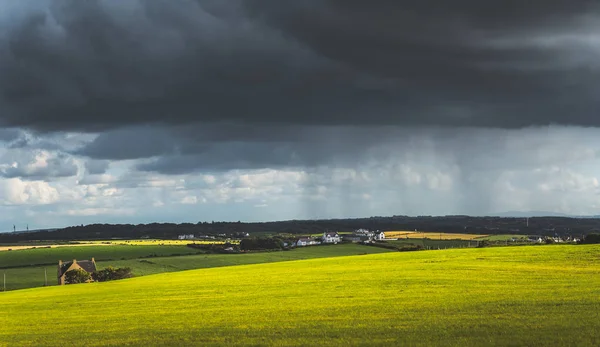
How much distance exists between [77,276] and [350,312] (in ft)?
289

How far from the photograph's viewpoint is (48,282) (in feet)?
372

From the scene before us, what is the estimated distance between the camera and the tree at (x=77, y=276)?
10750 cm

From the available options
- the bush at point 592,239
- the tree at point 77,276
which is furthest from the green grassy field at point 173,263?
the bush at point 592,239

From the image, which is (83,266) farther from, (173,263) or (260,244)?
(260,244)

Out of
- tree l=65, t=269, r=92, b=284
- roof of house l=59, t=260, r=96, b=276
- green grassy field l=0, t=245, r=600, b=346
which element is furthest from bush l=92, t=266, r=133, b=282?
green grassy field l=0, t=245, r=600, b=346

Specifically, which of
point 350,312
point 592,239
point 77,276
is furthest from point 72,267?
point 350,312

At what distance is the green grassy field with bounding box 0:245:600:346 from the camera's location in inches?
988

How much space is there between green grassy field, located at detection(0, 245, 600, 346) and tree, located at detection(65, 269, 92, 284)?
52995mm

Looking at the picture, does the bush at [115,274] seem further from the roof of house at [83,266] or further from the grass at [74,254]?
the grass at [74,254]

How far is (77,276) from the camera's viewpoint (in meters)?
108

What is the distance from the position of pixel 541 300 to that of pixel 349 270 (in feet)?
107

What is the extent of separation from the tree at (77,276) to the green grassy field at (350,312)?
52995mm

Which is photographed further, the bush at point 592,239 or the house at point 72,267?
the house at point 72,267

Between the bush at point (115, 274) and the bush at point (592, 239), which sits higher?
the bush at point (592, 239)
